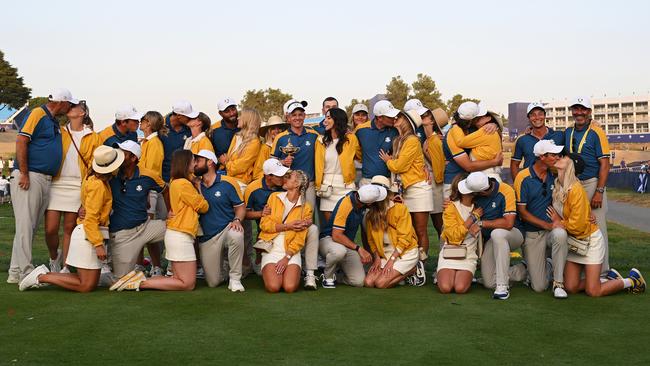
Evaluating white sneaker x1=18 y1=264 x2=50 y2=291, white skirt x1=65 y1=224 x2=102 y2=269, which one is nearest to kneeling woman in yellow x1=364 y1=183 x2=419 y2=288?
white skirt x1=65 y1=224 x2=102 y2=269

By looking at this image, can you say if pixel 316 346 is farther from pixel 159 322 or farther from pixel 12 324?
pixel 12 324

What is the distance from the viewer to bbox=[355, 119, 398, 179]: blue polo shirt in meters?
9.19

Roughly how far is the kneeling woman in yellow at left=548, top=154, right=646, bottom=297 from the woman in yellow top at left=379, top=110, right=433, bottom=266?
Result: 4.98ft

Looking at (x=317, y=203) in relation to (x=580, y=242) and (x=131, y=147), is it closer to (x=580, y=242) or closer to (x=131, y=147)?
(x=131, y=147)

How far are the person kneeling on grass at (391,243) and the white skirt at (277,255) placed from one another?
0.77m

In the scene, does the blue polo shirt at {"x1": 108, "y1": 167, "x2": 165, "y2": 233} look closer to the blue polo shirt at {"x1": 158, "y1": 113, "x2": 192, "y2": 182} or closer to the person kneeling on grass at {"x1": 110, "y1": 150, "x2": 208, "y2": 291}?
the person kneeling on grass at {"x1": 110, "y1": 150, "x2": 208, "y2": 291}

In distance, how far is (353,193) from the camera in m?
8.62

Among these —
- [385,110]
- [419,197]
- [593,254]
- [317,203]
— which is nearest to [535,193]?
[593,254]

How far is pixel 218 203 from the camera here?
28.1ft

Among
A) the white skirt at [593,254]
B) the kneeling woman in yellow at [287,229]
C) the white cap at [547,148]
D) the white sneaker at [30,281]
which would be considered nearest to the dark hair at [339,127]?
the kneeling woman in yellow at [287,229]

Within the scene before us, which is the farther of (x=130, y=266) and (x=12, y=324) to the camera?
(x=130, y=266)

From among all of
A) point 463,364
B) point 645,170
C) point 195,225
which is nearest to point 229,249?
point 195,225

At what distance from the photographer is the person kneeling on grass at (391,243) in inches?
334

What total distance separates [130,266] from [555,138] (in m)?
4.77
